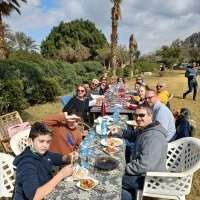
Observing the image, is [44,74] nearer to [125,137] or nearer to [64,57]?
[125,137]

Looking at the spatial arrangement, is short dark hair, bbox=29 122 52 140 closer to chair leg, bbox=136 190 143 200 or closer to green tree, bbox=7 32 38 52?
chair leg, bbox=136 190 143 200

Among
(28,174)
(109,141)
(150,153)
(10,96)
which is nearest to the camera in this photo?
(28,174)

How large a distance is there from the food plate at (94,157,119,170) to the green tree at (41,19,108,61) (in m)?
51.6

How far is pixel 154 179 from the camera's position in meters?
4.00

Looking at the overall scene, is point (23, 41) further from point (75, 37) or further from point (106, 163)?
point (106, 163)

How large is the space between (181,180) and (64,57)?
41.3m

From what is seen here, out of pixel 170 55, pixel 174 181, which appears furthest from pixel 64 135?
pixel 170 55

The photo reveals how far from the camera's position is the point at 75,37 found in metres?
57.4

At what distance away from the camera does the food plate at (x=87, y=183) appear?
Answer: 3184 mm

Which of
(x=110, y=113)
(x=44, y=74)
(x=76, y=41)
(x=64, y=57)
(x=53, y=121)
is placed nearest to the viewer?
(x=53, y=121)

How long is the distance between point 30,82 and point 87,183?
40.6 ft

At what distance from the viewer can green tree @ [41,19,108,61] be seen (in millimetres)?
56562

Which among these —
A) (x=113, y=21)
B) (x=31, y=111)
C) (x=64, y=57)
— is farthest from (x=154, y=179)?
(x=64, y=57)

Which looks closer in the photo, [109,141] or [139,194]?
Result: [139,194]
